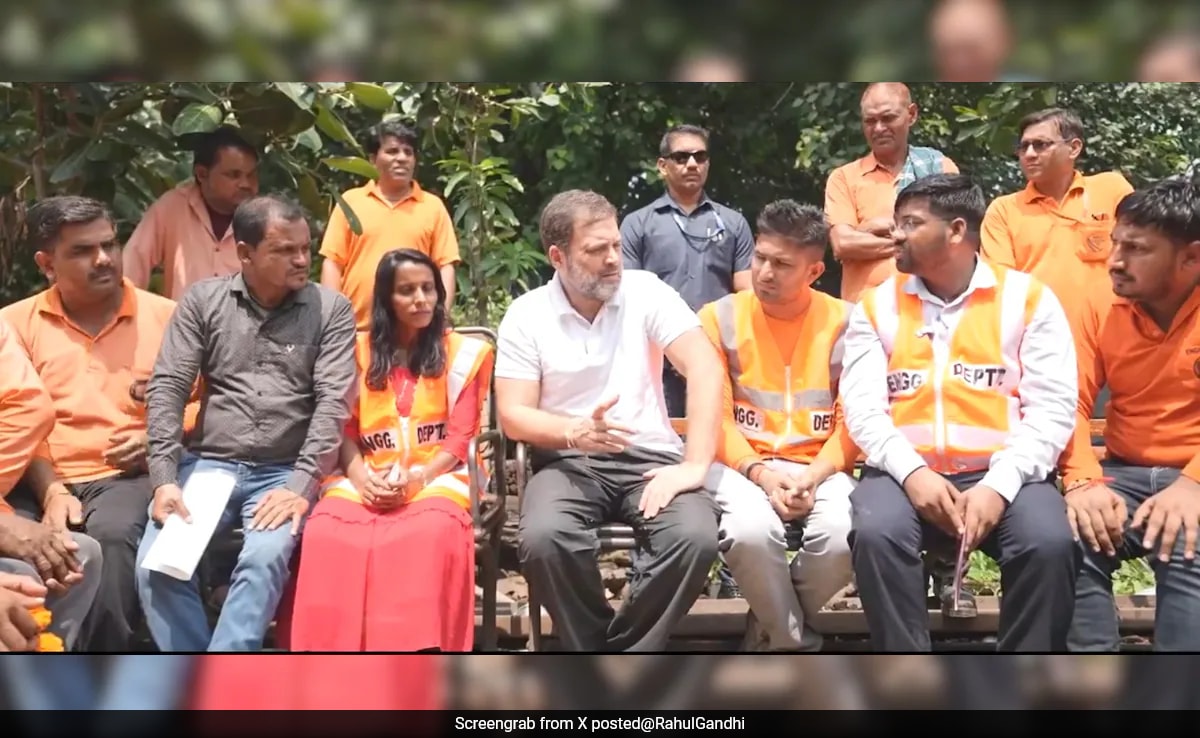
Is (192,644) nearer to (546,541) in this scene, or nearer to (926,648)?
(546,541)

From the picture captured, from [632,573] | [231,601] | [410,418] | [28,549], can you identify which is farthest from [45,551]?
[632,573]

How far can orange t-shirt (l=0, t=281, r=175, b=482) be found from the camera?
142 inches

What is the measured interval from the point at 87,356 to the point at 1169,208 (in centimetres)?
289

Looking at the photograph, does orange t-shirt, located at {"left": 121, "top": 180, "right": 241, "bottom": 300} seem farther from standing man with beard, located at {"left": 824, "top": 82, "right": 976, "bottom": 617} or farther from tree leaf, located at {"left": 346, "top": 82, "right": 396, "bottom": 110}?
standing man with beard, located at {"left": 824, "top": 82, "right": 976, "bottom": 617}

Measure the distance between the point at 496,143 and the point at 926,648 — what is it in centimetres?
171

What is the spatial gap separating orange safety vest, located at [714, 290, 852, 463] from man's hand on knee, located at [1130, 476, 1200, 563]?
847 mm

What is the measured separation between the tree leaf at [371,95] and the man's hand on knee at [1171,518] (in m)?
2.19

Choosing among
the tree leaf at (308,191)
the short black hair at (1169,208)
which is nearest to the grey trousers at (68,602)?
the tree leaf at (308,191)

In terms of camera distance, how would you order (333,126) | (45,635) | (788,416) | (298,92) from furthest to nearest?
(788,416)
(333,126)
(45,635)
(298,92)

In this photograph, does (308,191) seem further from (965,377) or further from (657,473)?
(965,377)

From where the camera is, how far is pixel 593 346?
12.0ft

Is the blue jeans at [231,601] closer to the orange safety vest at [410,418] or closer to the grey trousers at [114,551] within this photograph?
the grey trousers at [114,551]

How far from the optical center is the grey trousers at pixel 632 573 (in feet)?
11.3

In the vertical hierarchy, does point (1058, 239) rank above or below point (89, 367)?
above
